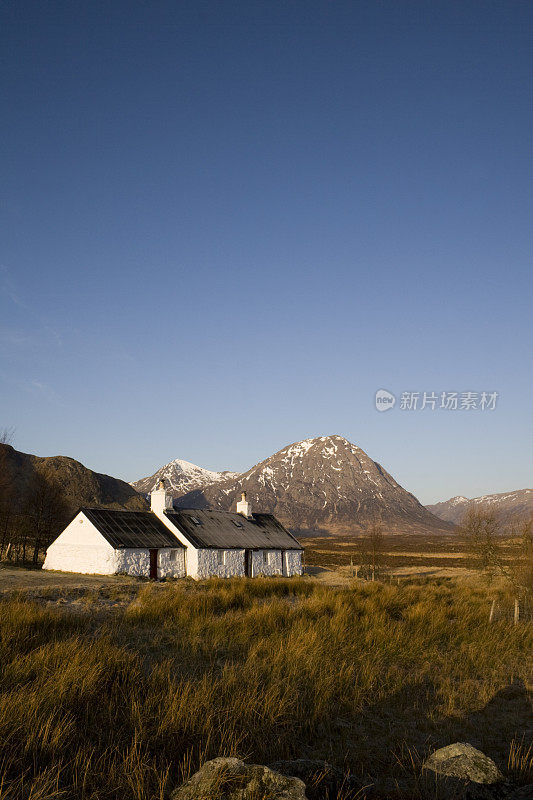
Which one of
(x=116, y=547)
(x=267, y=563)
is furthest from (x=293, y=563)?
(x=116, y=547)

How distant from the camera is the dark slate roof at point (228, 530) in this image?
37.0m

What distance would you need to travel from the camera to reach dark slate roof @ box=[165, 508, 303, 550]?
121 feet

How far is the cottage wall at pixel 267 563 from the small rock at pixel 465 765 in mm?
35505

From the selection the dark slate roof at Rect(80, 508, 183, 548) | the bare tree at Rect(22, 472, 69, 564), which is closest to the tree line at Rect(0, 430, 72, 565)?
the bare tree at Rect(22, 472, 69, 564)

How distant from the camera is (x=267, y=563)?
4059 cm

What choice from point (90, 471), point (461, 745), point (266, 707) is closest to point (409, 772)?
point (461, 745)

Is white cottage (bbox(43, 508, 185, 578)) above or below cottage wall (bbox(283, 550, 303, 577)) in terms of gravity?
above

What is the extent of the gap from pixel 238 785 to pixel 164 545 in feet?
105

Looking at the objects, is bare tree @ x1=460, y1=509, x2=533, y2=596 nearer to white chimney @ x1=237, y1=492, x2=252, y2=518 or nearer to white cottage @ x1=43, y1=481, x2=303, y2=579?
white cottage @ x1=43, y1=481, x2=303, y2=579

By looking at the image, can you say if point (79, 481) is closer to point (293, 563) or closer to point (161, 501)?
point (293, 563)

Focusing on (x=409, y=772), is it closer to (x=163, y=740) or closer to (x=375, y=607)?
(x=163, y=740)

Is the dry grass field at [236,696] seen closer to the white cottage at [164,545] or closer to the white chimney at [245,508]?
the white cottage at [164,545]

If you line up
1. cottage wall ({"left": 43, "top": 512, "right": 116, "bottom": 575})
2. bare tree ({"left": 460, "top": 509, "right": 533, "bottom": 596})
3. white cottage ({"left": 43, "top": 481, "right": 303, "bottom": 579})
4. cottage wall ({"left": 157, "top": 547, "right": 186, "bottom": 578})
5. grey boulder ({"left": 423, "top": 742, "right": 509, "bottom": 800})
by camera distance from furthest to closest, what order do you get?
cottage wall ({"left": 157, "top": 547, "right": 186, "bottom": 578}) → white cottage ({"left": 43, "top": 481, "right": 303, "bottom": 579}) → cottage wall ({"left": 43, "top": 512, "right": 116, "bottom": 575}) → bare tree ({"left": 460, "top": 509, "right": 533, "bottom": 596}) → grey boulder ({"left": 423, "top": 742, "right": 509, "bottom": 800})

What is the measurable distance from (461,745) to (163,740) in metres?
2.81
